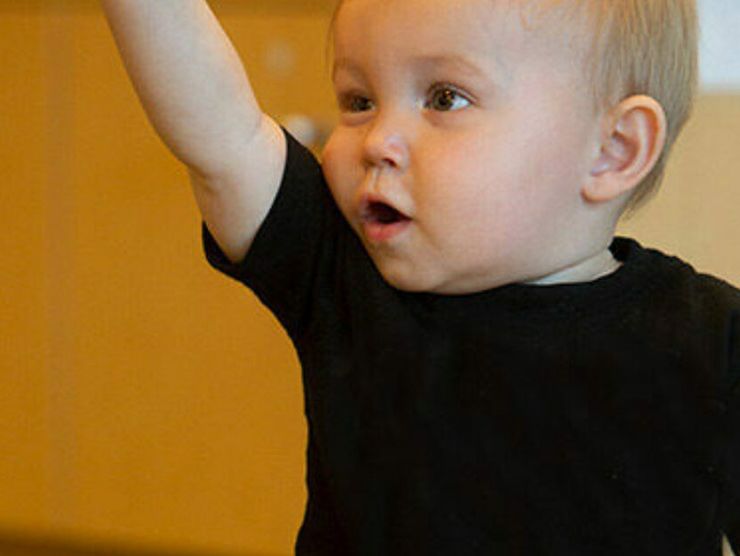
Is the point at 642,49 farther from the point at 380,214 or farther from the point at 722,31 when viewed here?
the point at 722,31

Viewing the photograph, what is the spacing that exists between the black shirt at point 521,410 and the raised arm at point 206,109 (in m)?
0.02

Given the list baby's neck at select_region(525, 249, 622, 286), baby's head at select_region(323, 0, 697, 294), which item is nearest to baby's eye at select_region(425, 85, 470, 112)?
baby's head at select_region(323, 0, 697, 294)

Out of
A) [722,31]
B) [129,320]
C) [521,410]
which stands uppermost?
[722,31]

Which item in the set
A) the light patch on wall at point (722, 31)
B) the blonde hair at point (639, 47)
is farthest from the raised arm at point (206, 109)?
the light patch on wall at point (722, 31)

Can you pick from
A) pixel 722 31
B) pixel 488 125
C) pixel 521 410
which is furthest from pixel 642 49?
pixel 722 31

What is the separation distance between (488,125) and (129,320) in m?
1.17

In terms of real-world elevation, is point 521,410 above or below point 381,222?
below

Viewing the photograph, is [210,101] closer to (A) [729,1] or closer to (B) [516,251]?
(B) [516,251]

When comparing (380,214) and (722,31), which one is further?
(722,31)

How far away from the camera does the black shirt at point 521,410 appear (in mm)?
703

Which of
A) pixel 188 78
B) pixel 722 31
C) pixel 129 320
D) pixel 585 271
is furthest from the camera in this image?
pixel 129 320

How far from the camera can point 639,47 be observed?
725 mm

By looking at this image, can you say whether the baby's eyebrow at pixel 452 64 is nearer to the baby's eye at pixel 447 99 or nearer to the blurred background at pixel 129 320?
the baby's eye at pixel 447 99

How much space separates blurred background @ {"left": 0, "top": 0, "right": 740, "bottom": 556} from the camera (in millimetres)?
1717
